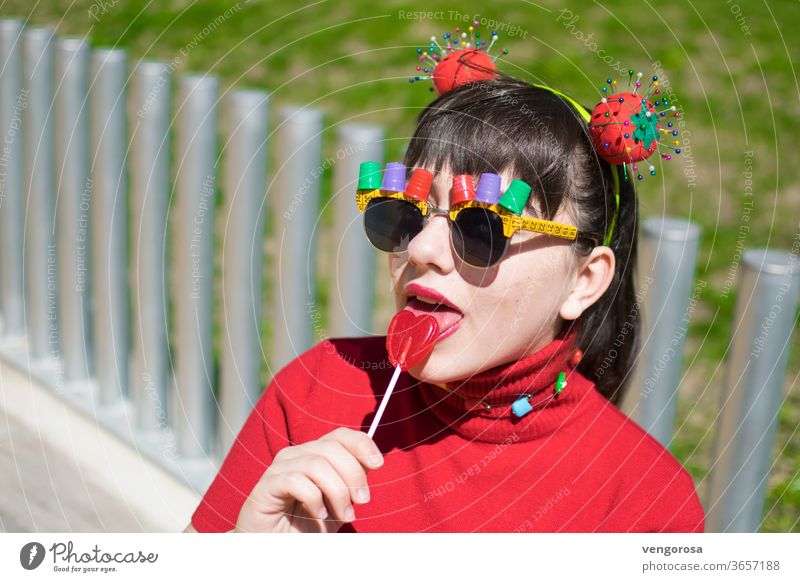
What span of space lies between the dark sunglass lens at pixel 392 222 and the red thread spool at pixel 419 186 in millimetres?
17

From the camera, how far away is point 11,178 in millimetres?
2740

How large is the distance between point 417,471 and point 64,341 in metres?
1.57

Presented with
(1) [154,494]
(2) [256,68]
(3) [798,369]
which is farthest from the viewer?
(2) [256,68]

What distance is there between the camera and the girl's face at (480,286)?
1.23 m

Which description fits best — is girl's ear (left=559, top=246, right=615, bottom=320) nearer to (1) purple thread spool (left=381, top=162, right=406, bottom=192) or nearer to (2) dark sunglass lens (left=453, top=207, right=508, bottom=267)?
(2) dark sunglass lens (left=453, top=207, right=508, bottom=267)

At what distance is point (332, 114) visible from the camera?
13.8 feet

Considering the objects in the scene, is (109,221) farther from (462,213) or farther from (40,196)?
(462,213)

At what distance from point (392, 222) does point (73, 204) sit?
1.52m

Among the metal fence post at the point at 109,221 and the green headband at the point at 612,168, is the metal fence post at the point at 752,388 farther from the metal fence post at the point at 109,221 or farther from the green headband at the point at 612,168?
the metal fence post at the point at 109,221

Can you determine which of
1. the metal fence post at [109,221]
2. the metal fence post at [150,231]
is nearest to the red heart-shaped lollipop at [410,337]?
the metal fence post at [150,231]

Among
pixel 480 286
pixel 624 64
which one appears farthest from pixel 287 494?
pixel 624 64

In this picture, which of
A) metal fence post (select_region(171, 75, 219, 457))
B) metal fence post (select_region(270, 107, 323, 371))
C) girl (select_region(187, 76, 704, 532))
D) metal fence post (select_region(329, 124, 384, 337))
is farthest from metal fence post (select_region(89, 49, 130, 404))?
girl (select_region(187, 76, 704, 532))
